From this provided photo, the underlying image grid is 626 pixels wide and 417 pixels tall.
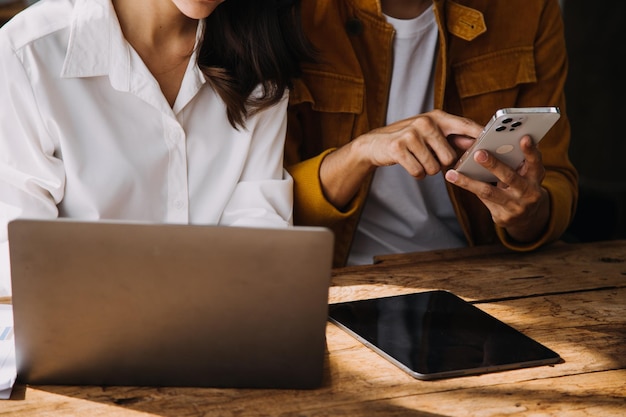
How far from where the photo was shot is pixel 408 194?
205 cm

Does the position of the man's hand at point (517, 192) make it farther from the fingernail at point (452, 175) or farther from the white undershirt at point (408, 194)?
the white undershirt at point (408, 194)

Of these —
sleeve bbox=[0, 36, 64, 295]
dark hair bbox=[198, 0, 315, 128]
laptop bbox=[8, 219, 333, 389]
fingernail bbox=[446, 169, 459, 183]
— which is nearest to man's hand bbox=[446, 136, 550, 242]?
fingernail bbox=[446, 169, 459, 183]

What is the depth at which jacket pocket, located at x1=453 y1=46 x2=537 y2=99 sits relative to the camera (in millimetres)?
1976

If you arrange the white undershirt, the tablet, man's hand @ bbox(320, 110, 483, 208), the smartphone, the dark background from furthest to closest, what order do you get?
the dark background → the white undershirt → man's hand @ bbox(320, 110, 483, 208) → the smartphone → the tablet

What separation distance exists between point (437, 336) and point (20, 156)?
78 cm

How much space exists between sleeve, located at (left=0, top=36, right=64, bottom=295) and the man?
565 mm

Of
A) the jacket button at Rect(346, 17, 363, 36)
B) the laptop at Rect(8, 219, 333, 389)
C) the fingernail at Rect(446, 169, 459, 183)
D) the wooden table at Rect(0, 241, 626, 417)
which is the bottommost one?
the wooden table at Rect(0, 241, 626, 417)

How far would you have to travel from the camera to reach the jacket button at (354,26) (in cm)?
192

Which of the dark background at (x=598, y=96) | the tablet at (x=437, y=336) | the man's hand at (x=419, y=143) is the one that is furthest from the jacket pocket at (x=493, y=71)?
the dark background at (x=598, y=96)

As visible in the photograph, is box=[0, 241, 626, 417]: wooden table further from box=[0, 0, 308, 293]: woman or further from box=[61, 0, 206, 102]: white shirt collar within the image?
box=[61, 0, 206, 102]: white shirt collar

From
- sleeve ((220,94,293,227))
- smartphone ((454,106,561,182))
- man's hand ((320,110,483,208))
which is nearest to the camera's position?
smartphone ((454,106,561,182))

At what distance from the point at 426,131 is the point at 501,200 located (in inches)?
Answer: 8.8

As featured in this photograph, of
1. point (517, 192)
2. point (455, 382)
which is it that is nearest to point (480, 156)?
point (517, 192)

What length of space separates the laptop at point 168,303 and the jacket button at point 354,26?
1.01 metres
